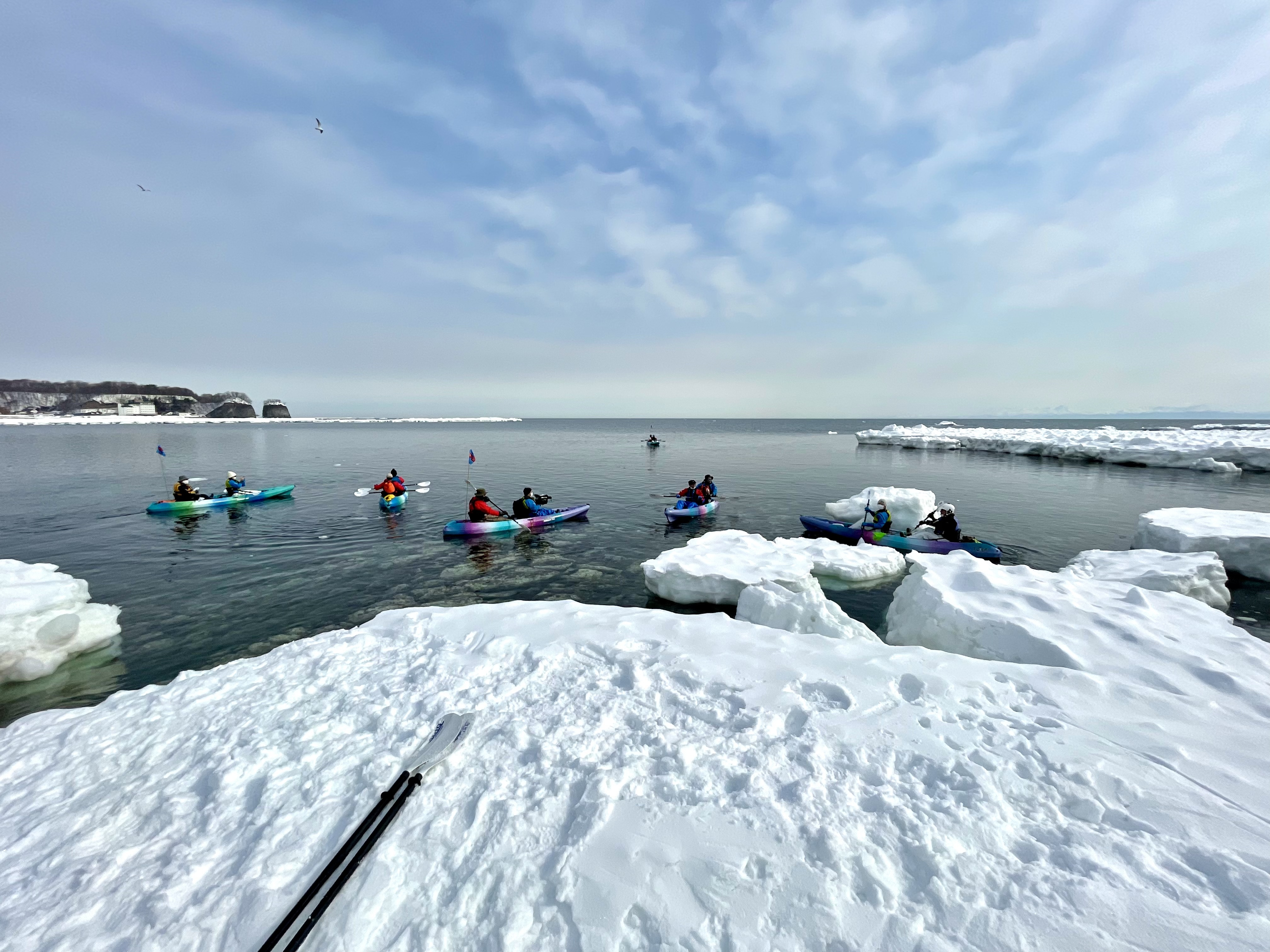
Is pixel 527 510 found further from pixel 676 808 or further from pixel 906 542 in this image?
pixel 676 808

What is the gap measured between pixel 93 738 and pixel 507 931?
5.39 meters

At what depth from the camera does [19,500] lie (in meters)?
24.3

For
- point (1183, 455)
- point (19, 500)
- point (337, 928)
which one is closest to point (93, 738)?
point (337, 928)

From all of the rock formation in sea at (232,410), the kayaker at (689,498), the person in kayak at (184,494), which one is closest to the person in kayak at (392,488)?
the person in kayak at (184,494)

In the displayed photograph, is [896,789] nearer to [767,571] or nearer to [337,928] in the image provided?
[337,928]

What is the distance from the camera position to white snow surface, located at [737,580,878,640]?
804 cm

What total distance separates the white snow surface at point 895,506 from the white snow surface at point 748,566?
17.5 feet

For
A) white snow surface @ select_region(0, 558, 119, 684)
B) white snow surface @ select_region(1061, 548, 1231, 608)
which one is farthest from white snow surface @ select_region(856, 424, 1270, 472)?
white snow surface @ select_region(0, 558, 119, 684)

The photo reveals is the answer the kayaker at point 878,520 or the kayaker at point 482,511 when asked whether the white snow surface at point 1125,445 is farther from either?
the kayaker at point 482,511

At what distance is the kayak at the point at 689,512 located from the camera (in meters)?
21.0

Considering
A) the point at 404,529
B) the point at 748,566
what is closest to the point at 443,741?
the point at 748,566

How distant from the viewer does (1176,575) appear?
10797 millimetres

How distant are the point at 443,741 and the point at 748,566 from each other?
8.89 meters

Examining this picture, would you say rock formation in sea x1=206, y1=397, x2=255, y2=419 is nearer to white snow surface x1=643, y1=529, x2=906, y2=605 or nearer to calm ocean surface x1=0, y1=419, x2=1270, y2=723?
calm ocean surface x1=0, y1=419, x2=1270, y2=723
